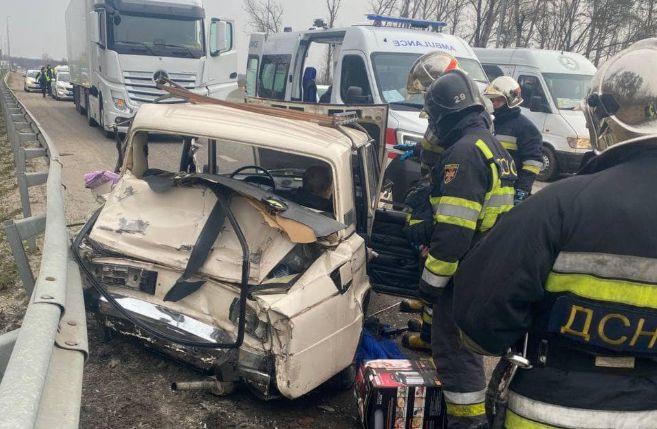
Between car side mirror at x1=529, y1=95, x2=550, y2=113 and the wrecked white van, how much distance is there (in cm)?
922

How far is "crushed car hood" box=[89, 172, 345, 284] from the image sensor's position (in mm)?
3330

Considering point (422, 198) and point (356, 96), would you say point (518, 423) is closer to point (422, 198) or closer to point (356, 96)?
point (422, 198)

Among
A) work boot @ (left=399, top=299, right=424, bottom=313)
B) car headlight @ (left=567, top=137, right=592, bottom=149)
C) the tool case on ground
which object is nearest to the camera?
the tool case on ground

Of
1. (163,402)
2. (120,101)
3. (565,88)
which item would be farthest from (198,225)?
(565,88)

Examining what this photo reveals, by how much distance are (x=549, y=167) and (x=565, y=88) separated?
1843mm

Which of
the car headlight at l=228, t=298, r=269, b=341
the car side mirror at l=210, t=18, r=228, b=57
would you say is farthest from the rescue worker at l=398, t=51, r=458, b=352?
the car side mirror at l=210, t=18, r=228, b=57

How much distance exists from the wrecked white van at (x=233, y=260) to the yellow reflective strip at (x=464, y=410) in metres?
0.65

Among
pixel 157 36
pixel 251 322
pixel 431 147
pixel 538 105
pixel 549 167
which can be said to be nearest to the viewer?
pixel 251 322

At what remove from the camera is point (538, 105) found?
12.3 m

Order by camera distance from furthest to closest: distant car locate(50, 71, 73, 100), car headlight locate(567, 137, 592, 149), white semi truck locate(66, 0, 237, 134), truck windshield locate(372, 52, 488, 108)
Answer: distant car locate(50, 71, 73, 100) → white semi truck locate(66, 0, 237, 134) → car headlight locate(567, 137, 592, 149) → truck windshield locate(372, 52, 488, 108)

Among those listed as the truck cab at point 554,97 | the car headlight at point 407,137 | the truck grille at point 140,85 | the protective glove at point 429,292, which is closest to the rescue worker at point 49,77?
the truck grille at point 140,85

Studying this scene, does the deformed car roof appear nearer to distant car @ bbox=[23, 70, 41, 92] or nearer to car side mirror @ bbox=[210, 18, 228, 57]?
car side mirror @ bbox=[210, 18, 228, 57]

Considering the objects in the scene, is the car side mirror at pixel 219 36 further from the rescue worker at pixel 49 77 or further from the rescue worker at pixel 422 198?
the rescue worker at pixel 49 77

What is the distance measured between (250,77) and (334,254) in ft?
39.2
